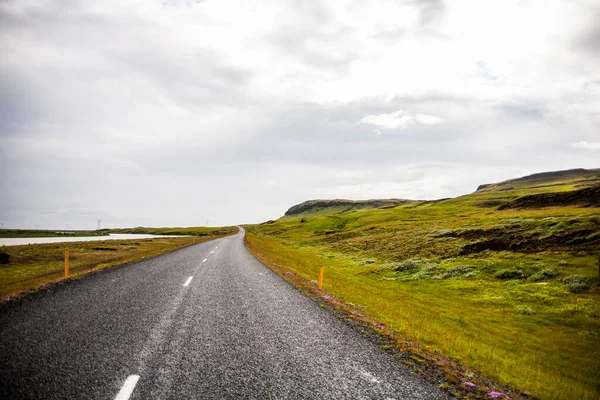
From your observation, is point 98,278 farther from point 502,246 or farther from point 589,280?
point 502,246

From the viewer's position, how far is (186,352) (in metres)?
6.57

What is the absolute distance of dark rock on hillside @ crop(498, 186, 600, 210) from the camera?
37025 millimetres

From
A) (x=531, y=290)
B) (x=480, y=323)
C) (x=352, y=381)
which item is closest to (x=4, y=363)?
(x=352, y=381)

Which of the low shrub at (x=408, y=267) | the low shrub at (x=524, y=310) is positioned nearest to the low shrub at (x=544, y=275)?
the low shrub at (x=524, y=310)

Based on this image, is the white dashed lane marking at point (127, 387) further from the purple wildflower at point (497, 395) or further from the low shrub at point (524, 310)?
the low shrub at point (524, 310)

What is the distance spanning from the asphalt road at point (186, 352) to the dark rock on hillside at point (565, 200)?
4461cm

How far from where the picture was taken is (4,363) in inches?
225

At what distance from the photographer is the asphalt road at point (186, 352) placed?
5199 millimetres

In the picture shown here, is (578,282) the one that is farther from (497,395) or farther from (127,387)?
(127,387)

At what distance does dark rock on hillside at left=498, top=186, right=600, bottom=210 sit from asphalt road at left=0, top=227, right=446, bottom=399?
146 feet

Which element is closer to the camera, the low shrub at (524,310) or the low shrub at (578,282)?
the low shrub at (524,310)

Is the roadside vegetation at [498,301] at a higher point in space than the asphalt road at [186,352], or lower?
lower

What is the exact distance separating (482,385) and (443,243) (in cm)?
2989

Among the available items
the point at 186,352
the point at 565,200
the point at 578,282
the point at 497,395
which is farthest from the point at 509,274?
the point at 565,200
